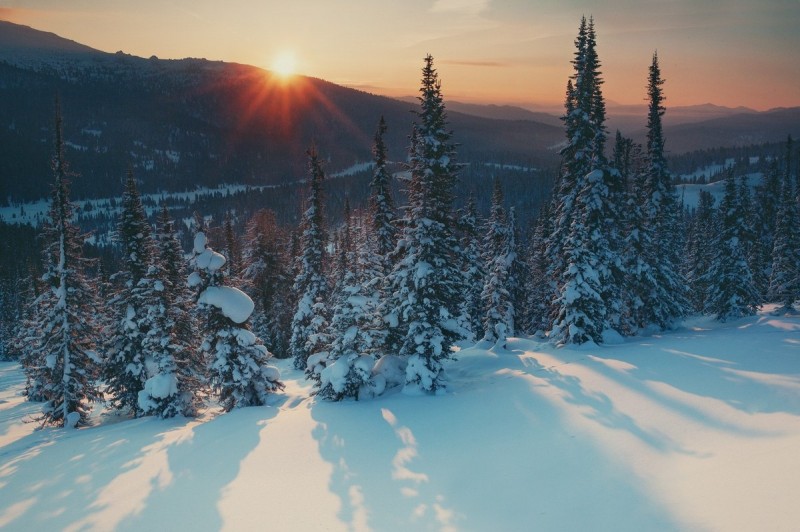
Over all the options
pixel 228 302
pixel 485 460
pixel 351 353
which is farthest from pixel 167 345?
pixel 485 460

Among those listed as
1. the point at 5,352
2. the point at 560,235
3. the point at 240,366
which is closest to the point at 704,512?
the point at 240,366

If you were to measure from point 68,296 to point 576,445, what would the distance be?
26849 millimetres

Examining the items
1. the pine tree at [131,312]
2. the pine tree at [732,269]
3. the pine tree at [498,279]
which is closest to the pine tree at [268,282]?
the pine tree at [131,312]

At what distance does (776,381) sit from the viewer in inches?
521

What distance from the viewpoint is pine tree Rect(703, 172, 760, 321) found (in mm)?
33750

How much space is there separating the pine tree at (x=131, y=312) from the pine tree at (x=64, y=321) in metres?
1.32

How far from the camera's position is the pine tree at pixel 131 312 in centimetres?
2519

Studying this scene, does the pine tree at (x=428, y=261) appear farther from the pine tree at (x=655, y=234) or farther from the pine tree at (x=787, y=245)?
the pine tree at (x=787, y=245)

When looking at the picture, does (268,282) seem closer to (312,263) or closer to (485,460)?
(312,263)

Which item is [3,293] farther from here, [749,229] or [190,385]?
[749,229]

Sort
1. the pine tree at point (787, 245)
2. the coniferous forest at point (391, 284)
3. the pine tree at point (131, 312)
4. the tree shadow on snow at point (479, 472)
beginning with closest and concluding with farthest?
1. the tree shadow on snow at point (479, 472)
2. the coniferous forest at point (391, 284)
3. the pine tree at point (131, 312)
4. the pine tree at point (787, 245)

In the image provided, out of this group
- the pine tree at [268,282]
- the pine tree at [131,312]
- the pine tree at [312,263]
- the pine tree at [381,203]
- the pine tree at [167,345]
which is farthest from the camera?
the pine tree at [268,282]

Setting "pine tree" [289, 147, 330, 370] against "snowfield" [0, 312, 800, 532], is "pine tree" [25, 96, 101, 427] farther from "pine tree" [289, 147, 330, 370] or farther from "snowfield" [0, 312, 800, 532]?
Answer: "pine tree" [289, 147, 330, 370]

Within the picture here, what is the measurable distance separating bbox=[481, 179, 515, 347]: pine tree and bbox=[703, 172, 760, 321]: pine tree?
1644 centimetres
